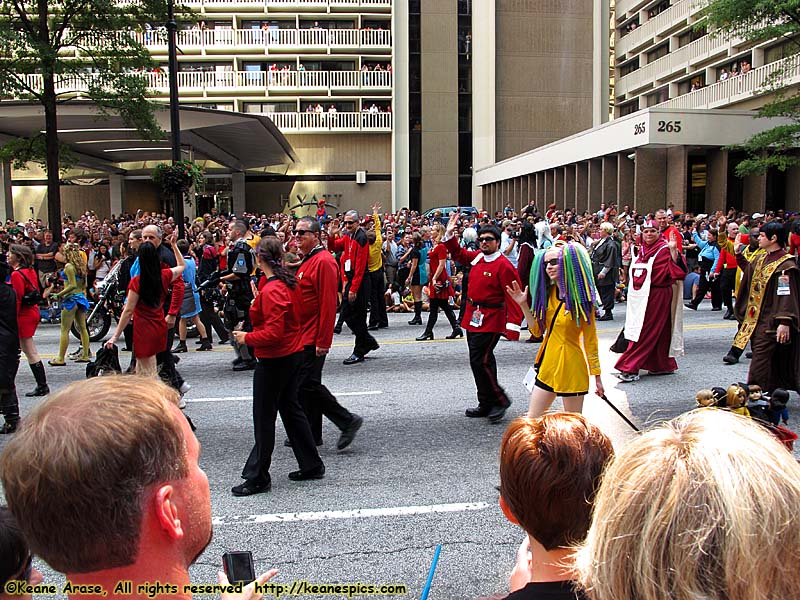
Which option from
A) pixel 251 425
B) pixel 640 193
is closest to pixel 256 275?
pixel 251 425

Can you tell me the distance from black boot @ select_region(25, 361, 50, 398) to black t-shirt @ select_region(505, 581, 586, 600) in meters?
7.95

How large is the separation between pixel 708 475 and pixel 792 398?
786 centimetres

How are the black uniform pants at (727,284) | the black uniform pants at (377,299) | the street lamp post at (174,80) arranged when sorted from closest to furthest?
the black uniform pants at (377,299) < the black uniform pants at (727,284) < the street lamp post at (174,80)

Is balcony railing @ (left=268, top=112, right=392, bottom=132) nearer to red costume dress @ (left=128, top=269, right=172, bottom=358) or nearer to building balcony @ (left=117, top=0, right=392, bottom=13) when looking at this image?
building balcony @ (left=117, top=0, right=392, bottom=13)

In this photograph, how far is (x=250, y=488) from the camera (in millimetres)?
5379

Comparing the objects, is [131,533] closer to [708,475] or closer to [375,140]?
[708,475]

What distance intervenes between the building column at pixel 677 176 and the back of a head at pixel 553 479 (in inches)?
1058

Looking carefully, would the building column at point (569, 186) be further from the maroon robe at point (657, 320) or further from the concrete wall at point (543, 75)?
the maroon robe at point (657, 320)

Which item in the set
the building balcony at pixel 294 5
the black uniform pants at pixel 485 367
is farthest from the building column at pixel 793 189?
the building balcony at pixel 294 5

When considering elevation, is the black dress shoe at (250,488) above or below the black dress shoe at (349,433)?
below

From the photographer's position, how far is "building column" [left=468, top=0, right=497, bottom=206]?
50.2 metres

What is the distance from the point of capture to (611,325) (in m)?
13.5

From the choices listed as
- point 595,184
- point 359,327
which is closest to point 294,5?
point 595,184

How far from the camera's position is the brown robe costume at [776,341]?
7.02m
